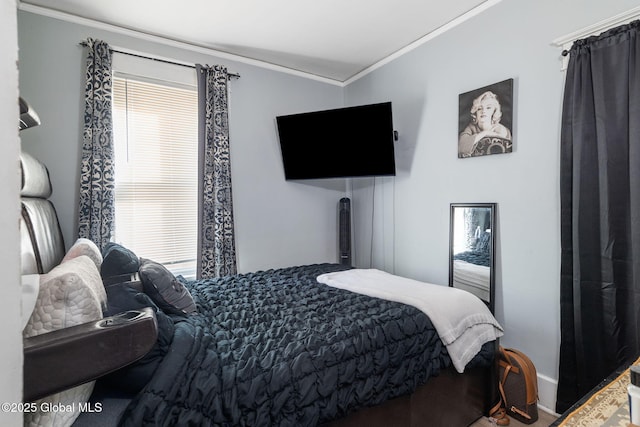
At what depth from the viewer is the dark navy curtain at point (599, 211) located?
1.67 metres

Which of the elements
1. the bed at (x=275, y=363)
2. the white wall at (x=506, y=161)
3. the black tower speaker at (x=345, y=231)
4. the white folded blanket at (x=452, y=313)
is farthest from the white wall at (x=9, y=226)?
the black tower speaker at (x=345, y=231)

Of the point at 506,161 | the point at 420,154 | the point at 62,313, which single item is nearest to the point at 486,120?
the point at 506,161

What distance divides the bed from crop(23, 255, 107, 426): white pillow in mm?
26

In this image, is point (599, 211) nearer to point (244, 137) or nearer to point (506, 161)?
point (506, 161)

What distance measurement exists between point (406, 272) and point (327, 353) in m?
1.97

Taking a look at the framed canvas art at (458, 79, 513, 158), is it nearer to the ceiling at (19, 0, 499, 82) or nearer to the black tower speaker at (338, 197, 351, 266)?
the ceiling at (19, 0, 499, 82)

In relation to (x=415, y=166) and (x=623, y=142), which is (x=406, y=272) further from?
(x=623, y=142)

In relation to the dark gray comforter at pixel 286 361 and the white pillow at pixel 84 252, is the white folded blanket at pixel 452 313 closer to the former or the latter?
the dark gray comforter at pixel 286 361

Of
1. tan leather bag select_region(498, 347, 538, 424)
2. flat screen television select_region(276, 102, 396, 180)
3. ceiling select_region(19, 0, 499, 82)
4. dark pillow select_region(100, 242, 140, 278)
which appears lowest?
tan leather bag select_region(498, 347, 538, 424)

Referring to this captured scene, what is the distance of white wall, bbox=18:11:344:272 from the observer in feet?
7.99

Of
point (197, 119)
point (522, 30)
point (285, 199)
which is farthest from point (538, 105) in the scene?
point (197, 119)

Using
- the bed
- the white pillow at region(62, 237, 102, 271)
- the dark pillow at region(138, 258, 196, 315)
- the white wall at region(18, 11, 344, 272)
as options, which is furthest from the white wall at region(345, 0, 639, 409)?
the white pillow at region(62, 237, 102, 271)

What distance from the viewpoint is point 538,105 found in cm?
211

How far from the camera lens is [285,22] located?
264 cm
